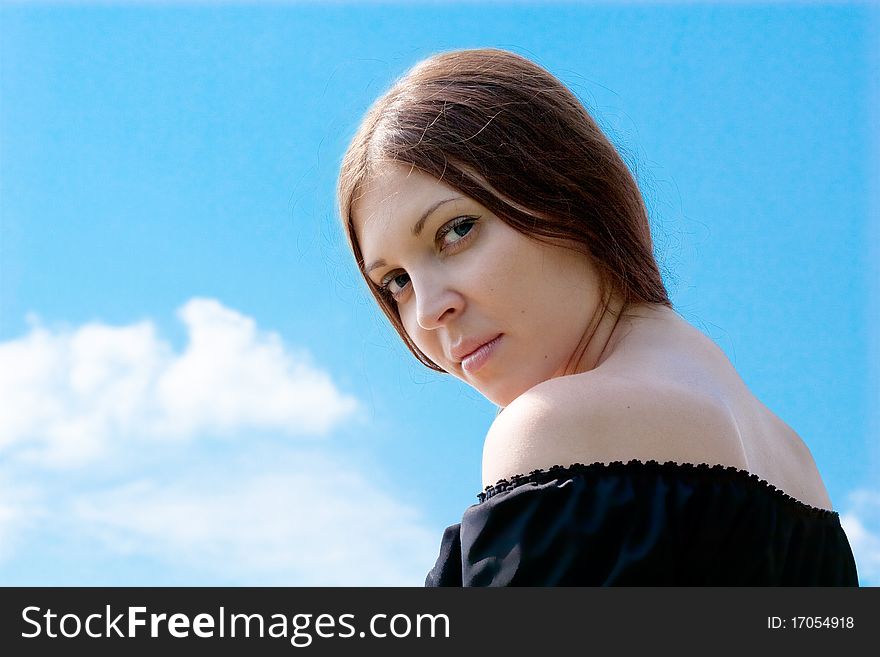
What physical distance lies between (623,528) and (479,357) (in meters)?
0.73

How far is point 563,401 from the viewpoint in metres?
1.65

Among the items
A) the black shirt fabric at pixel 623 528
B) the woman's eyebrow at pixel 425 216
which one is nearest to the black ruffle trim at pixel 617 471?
the black shirt fabric at pixel 623 528

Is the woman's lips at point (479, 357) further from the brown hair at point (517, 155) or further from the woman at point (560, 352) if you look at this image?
the brown hair at point (517, 155)

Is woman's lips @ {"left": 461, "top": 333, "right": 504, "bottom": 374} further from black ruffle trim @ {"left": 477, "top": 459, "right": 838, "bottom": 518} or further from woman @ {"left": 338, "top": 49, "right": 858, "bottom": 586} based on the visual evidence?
black ruffle trim @ {"left": 477, "top": 459, "right": 838, "bottom": 518}

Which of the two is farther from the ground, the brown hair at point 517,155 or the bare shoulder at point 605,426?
the brown hair at point 517,155

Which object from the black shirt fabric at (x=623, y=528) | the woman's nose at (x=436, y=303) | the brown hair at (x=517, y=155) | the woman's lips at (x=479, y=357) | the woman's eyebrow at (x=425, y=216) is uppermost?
the brown hair at (x=517, y=155)

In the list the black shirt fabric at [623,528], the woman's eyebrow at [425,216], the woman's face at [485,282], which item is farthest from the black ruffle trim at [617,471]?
the woman's eyebrow at [425,216]

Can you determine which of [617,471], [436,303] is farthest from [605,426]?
[436,303]

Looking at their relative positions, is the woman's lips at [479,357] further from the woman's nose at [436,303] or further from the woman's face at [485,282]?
the woman's nose at [436,303]

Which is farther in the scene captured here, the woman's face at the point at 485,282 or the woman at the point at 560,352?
the woman's face at the point at 485,282

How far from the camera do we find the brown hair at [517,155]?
7.20ft

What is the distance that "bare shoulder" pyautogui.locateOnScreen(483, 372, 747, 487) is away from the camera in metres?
1.65
